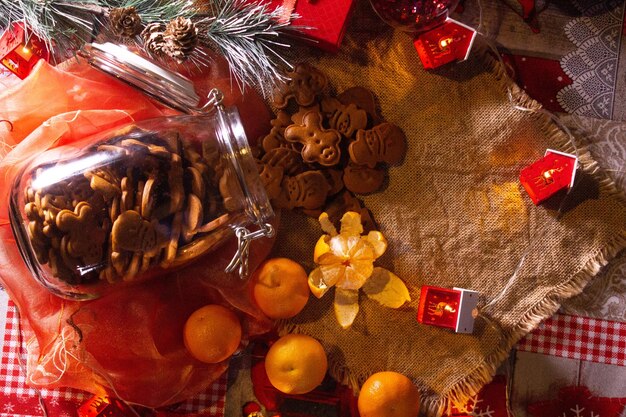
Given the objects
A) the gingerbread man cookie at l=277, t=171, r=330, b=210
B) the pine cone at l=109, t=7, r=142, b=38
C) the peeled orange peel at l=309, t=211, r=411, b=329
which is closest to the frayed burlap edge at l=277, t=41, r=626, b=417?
the peeled orange peel at l=309, t=211, r=411, b=329

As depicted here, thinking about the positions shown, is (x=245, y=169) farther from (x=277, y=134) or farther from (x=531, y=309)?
(x=531, y=309)

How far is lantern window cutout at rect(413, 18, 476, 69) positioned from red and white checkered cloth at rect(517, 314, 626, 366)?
1.73 ft

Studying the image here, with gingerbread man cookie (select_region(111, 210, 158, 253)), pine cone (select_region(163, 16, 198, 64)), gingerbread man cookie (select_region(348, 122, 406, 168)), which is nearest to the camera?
gingerbread man cookie (select_region(111, 210, 158, 253))

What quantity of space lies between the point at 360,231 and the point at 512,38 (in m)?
0.48

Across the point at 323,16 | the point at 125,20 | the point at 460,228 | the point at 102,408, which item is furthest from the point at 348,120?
the point at 102,408

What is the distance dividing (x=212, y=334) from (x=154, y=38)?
20.0 inches

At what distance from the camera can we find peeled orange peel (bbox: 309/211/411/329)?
→ 1145 mm

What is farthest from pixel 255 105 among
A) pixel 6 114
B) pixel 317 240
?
pixel 6 114

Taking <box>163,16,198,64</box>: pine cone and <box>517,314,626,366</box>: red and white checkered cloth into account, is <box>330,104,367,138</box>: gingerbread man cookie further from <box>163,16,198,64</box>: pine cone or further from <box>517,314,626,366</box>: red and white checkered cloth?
<box>517,314,626,366</box>: red and white checkered cloth

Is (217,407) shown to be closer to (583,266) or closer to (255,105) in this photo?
(255,105)

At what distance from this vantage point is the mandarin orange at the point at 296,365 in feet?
3.72

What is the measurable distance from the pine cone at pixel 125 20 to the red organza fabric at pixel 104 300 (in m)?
0.11

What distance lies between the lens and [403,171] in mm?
1229

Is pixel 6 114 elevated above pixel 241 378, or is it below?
above
